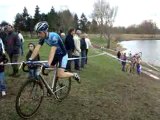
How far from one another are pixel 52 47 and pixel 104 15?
71284 mm

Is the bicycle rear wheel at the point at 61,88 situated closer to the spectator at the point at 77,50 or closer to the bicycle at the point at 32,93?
the bicycle at the point at 32,93

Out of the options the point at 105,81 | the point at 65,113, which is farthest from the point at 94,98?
the point at 105,81

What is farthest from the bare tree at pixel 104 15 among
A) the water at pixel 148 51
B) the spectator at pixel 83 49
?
the spectator at pixel 83 49

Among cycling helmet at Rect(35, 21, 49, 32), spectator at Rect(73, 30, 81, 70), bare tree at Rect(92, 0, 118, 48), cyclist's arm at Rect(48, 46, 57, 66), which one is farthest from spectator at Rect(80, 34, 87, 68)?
bare tree at Rect(92, 0, 118, 48)

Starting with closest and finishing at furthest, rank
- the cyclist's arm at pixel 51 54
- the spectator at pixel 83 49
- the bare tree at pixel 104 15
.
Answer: the cyclist's arm at pixel 51 54, the spectator at pixel 83 49, the bare tree at pixel 104 15

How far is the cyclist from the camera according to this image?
7.57m

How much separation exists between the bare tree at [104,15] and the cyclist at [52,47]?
2556 inches

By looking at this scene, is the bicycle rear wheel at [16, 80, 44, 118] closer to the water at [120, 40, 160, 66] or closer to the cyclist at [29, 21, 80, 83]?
the cyclist at [29, 21, 80, 83]

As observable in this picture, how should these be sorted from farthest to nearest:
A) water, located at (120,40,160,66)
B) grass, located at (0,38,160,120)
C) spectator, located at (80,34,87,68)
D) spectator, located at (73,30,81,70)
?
1. water, located at (120,40,160,66)
2. spectator, located at (80,34,87,68)
3. spectator, located at (73,30,81,70)
4. grass, located at (0,38,160,120)

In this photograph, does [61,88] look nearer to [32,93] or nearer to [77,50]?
[32,93]

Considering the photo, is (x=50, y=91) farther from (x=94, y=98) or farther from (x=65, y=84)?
(x=94, y=98)

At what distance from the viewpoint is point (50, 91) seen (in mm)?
8109

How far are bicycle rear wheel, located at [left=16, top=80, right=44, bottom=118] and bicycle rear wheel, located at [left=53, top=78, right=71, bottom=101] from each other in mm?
787

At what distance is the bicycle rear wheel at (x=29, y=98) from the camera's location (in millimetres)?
7129
